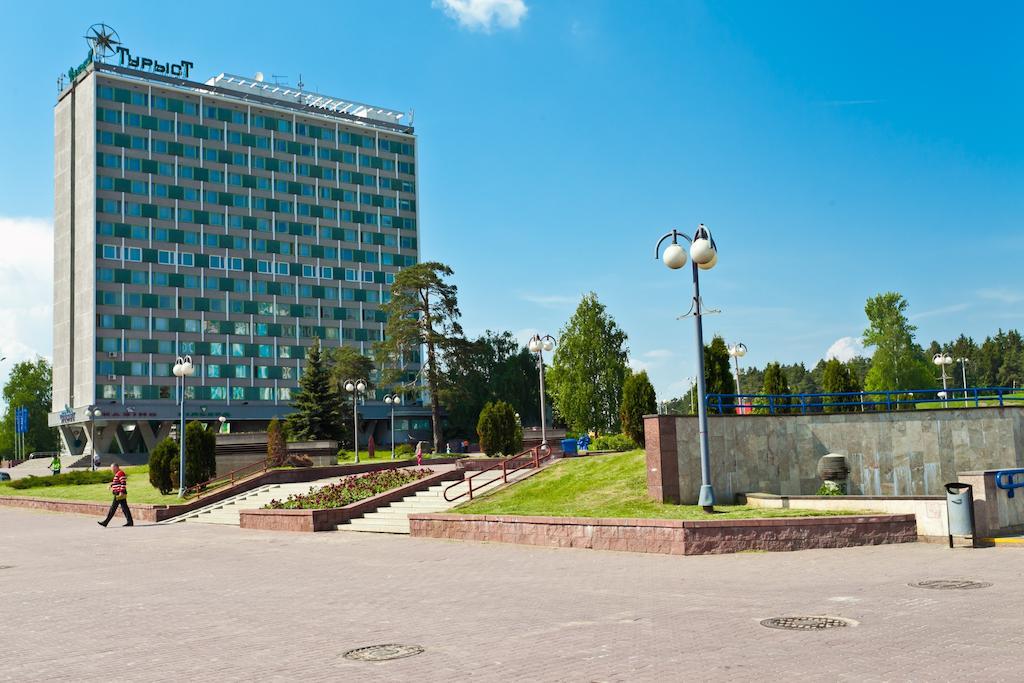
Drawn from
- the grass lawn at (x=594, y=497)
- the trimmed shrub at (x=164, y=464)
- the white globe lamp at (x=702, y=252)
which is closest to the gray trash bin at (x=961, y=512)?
the grass lawn at (x=594, y=497)

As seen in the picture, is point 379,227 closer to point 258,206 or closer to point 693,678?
point 258,206

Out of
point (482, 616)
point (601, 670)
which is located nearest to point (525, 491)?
point (482, 616)

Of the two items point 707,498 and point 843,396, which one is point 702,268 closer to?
point 707,498

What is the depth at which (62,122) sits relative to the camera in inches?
3903

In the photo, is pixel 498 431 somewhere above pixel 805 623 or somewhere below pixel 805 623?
above

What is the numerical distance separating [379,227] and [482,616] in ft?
334

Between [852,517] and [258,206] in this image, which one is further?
[258,206]

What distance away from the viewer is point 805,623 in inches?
344

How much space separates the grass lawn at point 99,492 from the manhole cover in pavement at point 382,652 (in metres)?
25.6

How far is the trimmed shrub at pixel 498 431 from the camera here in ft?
116

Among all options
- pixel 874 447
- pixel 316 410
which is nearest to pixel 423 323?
pixel 316 410

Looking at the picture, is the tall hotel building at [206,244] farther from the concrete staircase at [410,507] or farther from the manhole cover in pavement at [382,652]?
the manhole cover in pavement at [382,652]

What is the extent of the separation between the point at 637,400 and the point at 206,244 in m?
72.8

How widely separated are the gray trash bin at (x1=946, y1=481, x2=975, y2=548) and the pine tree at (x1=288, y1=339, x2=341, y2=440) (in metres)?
43.4
